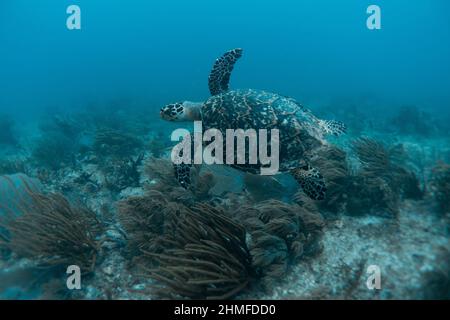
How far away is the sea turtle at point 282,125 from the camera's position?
468cm

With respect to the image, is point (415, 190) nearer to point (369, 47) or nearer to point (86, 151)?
point (86, 151)

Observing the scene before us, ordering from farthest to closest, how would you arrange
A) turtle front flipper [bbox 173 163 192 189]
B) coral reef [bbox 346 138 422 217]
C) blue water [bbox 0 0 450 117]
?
blue water [bbox 0 0 450 117] → turtle front flipper [bbox 173 163 192 189] → coral reef [bbox 346 138 422 217]

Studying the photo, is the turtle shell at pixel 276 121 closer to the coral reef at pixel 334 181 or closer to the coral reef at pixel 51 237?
the coral reef at pixel 334 181

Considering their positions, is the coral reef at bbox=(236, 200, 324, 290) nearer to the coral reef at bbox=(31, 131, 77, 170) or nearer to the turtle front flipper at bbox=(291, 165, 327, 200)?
the turtle front flipper at bbox=(291, 165, 327, 200)

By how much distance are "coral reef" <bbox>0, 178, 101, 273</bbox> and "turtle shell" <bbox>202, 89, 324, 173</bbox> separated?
2.80 meters

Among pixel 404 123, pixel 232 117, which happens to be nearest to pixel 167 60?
pixel 404 123

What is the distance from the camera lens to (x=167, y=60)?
80562 millimetres

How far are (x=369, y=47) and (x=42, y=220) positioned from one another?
406ft

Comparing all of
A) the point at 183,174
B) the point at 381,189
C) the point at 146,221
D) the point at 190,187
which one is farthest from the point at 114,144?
the point at 381,189

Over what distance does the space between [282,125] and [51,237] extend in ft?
13.2

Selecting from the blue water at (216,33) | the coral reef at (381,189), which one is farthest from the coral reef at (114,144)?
the blue water at (216,33)

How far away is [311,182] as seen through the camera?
4.53 meters

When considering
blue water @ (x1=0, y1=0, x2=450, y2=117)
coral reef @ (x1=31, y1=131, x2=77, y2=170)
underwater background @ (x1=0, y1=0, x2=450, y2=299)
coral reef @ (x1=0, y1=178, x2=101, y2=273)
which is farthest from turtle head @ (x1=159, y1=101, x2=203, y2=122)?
blue water @ (x1=0, y1=0, x2=450, y2=117)

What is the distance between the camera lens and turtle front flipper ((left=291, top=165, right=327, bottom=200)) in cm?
442
